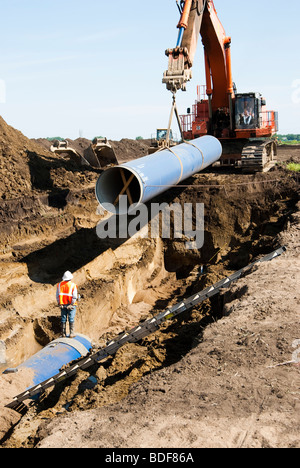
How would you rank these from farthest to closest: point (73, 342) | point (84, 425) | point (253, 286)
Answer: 1. point (73, 342)
2. point (253, 286)
3. point (84, 425)

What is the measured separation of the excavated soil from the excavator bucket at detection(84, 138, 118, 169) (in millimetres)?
1521

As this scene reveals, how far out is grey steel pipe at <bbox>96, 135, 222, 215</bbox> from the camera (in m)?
8.85

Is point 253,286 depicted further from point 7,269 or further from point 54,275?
point 7,269

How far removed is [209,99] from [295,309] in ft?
42.2

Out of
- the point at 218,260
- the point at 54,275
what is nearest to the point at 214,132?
the point at 218,260

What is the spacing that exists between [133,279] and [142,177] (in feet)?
14.2

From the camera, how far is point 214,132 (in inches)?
703

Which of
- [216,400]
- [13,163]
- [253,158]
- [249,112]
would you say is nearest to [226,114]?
[249,112]

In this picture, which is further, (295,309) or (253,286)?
(253,286)

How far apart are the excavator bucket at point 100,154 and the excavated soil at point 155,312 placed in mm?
1521

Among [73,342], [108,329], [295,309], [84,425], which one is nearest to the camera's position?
[84,425]

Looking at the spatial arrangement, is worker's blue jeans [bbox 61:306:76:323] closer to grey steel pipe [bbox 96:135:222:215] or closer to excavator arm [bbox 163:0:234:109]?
grey steel pipe [bbox 96:135:222:215]

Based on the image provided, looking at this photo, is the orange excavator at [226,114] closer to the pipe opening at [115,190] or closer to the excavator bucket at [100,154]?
the excavator bucket at [100,154]

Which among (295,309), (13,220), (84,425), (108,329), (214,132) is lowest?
(108,329)
